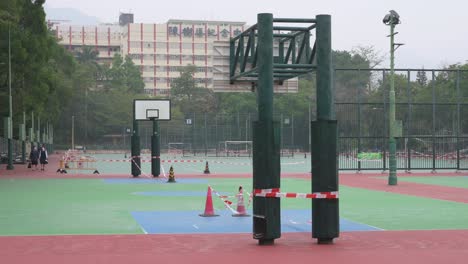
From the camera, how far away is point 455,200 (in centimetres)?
2455

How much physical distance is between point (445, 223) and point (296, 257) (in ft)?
21.6

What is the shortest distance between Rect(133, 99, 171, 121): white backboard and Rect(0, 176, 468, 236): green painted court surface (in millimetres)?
8687

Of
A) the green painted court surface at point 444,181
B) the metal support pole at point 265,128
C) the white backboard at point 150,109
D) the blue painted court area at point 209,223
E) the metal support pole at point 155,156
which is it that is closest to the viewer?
the metal support pole at point 265,128

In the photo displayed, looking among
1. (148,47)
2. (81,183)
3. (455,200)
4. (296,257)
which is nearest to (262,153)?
(296,257)

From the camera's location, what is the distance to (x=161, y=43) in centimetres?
18038

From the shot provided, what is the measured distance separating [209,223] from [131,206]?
547 centimetres

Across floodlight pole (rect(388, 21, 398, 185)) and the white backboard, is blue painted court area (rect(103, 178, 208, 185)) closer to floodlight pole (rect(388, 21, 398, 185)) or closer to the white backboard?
the white backboard

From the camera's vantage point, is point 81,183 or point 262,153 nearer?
point 262,153

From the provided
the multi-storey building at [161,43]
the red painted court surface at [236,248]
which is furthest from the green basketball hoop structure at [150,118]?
the multi-storey building at [161,43]

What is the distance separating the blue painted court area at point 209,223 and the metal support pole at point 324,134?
2.25 m

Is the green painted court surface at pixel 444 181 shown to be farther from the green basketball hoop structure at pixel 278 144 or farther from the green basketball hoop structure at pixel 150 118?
the green basketball hoop structure at pixel 278 144

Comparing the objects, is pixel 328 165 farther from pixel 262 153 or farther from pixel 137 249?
pixel 137 249

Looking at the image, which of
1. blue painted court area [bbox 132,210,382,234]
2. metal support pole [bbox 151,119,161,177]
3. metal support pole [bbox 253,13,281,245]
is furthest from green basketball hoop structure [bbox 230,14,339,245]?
metal support pole [bbox 151,119,161,177]

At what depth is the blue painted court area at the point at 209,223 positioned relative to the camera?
16.2 metres
